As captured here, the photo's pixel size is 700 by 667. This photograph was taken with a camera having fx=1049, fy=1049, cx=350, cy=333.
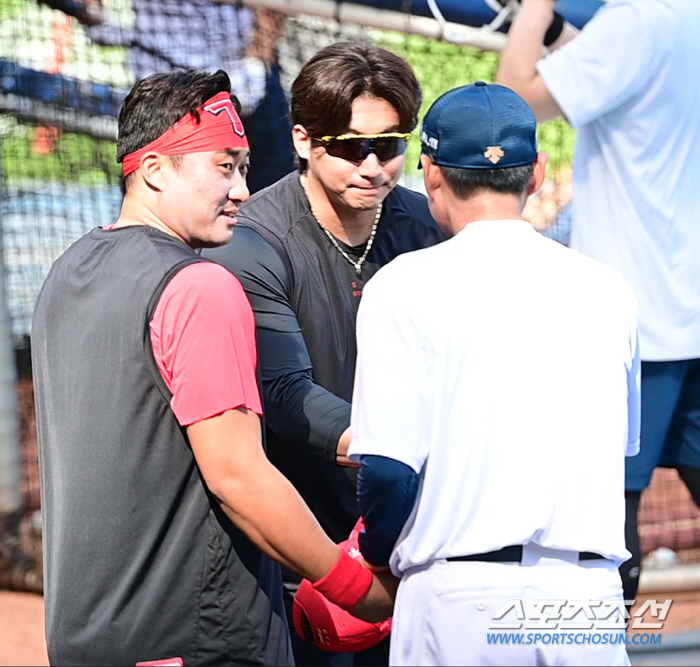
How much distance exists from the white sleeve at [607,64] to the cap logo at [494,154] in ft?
4.04

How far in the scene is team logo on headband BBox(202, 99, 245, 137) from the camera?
85.6 inches

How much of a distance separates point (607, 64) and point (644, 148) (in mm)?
296

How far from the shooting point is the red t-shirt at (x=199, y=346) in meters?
1.90

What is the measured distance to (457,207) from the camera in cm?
209

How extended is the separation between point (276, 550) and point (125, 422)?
38 centimetres

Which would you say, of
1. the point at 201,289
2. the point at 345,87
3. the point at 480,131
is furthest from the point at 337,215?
the point at 201,289

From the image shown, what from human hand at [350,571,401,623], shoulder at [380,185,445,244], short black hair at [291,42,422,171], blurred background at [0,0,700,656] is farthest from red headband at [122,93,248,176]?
blurred background at [0,0,700,656]

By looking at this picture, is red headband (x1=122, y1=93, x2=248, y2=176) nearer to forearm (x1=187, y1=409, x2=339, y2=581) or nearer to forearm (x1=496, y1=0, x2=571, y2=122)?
forearm (x1=187, y1=409, x2=339, y2=581)

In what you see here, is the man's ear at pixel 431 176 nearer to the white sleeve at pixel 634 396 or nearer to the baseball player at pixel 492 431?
the baseball player at pixel 492 431

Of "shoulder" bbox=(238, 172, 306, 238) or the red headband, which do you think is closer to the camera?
the red headband

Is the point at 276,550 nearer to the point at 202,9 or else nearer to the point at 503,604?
the point at 503,604

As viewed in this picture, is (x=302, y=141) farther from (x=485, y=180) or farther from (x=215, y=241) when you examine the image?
(x=485, y=180)

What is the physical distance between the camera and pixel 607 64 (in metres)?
3.15

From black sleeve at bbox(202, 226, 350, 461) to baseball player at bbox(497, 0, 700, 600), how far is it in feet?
3.68
